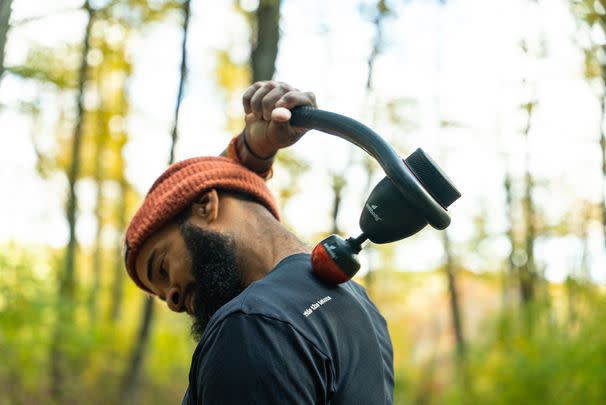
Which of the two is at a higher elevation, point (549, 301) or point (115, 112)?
point (115, 112)

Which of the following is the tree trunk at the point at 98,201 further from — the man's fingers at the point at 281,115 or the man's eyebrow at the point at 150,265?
the man's fingers at the point at 281,115

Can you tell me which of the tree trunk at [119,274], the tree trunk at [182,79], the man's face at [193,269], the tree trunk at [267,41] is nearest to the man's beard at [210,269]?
the man's face at [193,269]

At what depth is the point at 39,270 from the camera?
10031mm

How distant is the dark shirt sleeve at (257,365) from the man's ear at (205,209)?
62 centimetres

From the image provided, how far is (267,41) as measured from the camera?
5.78 meters

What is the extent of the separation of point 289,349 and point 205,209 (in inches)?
29.3

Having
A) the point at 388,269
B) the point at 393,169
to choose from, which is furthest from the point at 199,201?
the point at 388,269

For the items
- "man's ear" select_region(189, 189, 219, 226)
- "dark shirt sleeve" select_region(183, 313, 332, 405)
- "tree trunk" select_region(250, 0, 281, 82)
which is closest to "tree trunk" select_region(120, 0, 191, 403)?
"tree trunk" select_region(250, 0, 281, 82)

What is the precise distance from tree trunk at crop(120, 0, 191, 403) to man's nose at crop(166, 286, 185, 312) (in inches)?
245

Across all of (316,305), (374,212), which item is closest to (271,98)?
(374,212)

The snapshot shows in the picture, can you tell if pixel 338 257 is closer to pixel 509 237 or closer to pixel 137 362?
pixel 137 362

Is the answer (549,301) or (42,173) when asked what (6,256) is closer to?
(42,173)

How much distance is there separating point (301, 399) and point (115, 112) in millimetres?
13841

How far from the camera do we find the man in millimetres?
1533
